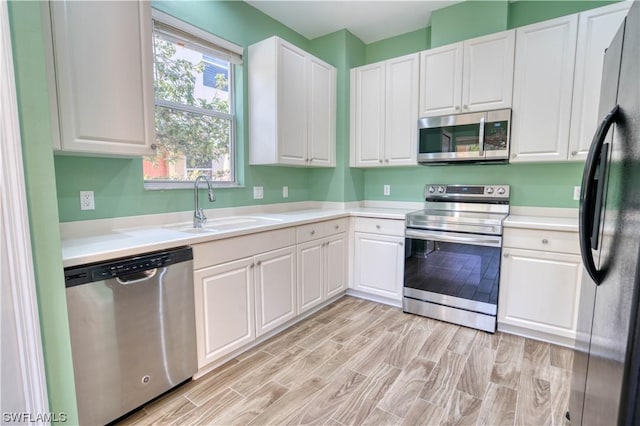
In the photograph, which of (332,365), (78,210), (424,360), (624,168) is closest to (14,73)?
(78,210)

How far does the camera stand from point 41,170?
1204 millimetres

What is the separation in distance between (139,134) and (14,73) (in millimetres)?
648

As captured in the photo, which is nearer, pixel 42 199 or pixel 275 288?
pixel 42 199

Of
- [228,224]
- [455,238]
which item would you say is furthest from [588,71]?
[228,224]

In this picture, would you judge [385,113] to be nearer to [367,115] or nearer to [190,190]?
[367,115]

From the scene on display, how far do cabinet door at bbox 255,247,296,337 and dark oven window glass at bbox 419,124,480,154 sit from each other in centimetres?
165

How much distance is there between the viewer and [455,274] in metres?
2.58

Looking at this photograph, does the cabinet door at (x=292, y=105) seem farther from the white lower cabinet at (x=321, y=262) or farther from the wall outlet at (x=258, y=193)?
the white lower cabinet at (x=321, y=262)

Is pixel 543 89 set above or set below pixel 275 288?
above

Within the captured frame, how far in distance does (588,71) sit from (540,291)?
1670 mm

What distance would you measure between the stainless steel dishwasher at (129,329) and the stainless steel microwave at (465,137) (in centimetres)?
232

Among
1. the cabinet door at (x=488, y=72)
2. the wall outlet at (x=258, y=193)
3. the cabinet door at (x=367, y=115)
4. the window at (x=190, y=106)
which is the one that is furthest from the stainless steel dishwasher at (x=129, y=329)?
the cabinet door at (x=488, y=72)

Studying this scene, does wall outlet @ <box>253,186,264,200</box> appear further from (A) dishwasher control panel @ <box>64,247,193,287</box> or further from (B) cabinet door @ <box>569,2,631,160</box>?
(B) cabinet door @ <box>569,2,631,160</box>

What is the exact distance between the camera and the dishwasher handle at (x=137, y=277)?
144 centimetres
